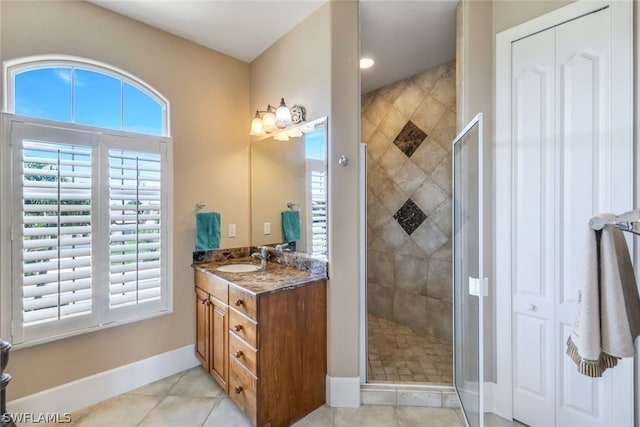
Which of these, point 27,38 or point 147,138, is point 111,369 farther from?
point 27,38

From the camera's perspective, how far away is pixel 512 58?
1.76 metres

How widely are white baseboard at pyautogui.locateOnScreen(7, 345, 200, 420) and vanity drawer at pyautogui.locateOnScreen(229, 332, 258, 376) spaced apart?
834 millimetres

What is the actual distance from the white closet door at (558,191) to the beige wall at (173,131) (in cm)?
235

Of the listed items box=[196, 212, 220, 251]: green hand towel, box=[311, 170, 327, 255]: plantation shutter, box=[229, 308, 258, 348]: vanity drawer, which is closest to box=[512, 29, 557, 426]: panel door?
box=[311, 170, 327, 255]: plantation shutter

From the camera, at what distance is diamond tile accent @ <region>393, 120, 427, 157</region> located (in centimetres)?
291

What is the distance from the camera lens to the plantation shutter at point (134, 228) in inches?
79.8

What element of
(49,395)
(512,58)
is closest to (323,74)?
(512,58)

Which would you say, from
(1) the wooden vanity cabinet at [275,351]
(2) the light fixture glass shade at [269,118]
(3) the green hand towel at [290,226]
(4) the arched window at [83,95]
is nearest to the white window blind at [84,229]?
(4) the arched window at [83,95]

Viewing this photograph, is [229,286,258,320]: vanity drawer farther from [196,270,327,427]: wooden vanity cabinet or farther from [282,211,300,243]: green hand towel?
[282,211,300,243]: green hand towel

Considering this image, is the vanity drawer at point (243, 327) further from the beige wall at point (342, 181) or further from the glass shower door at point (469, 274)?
the glass shower door at point (469, 274)

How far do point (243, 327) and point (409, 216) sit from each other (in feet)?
6.86

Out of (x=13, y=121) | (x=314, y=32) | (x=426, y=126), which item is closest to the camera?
(x=13, y=121)

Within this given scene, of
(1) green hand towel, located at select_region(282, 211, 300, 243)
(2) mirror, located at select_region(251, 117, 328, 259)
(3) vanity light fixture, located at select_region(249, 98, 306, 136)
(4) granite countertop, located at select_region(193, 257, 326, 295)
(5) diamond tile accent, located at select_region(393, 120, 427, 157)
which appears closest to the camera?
(4) granite countertop, located at select_region(193, 257, 326, 295)

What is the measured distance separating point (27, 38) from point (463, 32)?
291 centimetres
